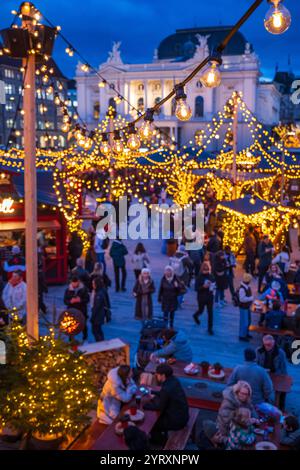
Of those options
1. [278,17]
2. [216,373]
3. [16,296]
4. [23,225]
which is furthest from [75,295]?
[278,17]

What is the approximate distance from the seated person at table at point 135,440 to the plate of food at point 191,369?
7.22 ft

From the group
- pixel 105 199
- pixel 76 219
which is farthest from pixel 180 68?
pixel 76 219

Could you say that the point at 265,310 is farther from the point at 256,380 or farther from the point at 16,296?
the point at 16,296

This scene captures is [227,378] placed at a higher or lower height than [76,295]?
lower

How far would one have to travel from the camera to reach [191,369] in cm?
691

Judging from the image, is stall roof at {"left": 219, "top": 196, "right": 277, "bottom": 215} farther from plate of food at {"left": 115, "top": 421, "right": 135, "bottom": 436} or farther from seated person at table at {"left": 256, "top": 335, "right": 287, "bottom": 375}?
plate of food at {"left": 115, "top": 421, "right": 135, "bottom": 436}

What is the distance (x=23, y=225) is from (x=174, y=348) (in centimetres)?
652

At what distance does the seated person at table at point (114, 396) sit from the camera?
5.80 metres

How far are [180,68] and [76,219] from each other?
50.4m

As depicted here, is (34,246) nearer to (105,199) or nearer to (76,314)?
(76,314)

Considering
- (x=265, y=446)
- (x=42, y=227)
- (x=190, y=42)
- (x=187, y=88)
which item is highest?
(x=190, y=42)

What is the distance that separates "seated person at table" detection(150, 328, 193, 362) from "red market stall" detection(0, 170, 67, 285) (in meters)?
6.04

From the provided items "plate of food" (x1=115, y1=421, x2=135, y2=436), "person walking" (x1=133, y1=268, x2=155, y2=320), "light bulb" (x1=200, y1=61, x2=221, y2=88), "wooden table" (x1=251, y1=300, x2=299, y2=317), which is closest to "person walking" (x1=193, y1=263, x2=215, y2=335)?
"wooden table" (x1=251, y1=300, x2=299, y2=317)

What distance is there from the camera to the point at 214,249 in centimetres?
1373
